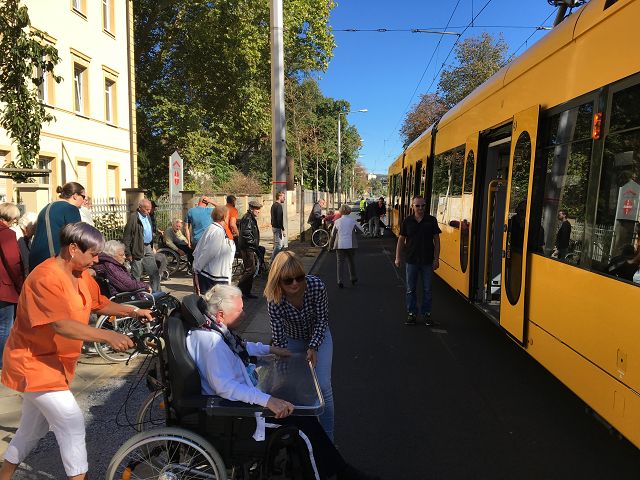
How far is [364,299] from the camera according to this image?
927 centimetres

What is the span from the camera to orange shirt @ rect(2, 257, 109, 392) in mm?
2641

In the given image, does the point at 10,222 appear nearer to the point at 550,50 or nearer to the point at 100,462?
the point at 100,462

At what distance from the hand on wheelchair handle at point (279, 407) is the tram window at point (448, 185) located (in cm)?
589

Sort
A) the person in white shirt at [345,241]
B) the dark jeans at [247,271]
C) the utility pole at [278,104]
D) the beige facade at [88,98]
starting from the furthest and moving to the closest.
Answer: the beige facade at [88,98], the utility pole at [278,104], the person in white shirt at [345,241], the dark jeans at [247,271]

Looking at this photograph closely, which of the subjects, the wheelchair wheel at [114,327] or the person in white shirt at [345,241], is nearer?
the wheelchair wheel at [114,327]

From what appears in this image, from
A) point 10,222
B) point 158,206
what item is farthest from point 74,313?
point 158,206

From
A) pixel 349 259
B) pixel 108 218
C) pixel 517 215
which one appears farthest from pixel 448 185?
pixel 108 218

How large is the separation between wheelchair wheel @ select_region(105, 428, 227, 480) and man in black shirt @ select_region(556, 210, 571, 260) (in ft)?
9.88

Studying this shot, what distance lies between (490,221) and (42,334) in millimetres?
5622

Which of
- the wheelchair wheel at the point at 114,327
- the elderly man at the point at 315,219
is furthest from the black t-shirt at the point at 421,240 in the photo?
the elderly man at the point at 315,219

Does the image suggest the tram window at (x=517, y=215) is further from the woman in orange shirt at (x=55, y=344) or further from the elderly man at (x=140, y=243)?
the elderly man at (x=140, y=243)

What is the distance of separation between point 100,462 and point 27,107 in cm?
662

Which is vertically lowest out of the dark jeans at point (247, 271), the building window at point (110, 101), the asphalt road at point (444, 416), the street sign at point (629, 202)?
the asphalt road at point (444, 416)

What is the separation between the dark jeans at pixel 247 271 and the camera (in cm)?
913
